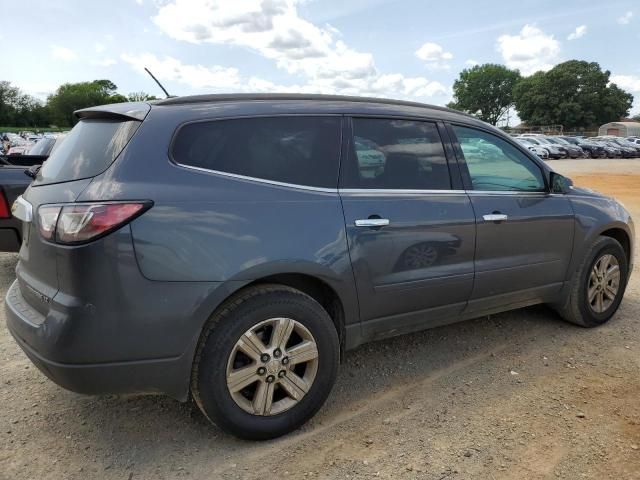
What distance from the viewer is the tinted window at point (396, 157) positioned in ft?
10.5

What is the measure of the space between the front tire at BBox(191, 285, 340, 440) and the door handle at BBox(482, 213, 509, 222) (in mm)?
1375

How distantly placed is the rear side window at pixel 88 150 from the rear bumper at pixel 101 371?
27.5 inches

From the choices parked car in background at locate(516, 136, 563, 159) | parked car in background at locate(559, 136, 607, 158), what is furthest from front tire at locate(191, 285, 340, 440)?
parked car in background at locate(559, 136, 607, 158)

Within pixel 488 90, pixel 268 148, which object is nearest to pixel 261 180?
pixel 268 148

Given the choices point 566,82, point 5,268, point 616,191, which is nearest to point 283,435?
point 5,268

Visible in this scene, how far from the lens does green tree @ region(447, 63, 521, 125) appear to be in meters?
112

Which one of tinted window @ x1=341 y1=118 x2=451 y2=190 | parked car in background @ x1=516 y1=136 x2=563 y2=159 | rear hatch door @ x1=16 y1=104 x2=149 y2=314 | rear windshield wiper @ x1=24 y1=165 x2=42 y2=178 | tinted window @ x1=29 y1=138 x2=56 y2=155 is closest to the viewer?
rear hatch door @ x1=16 y1=104 x2=149 y2=314

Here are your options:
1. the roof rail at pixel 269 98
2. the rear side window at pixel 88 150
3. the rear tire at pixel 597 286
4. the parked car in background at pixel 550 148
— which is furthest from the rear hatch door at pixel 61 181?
the parked car in background at pixel 550 148

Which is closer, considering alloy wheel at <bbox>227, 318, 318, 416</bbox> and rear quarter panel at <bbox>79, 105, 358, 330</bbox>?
rear quarter panel at <bbox>79, 105, 358, 330</bbox>

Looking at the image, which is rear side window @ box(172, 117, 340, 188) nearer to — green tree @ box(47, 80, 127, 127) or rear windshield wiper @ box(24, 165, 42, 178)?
rear windshield wiper @ box(24, 165, 42, 178)

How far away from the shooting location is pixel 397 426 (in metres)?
3.02

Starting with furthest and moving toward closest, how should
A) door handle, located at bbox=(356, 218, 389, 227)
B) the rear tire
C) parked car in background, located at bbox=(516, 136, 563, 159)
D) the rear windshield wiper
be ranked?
parked car in background, located at bbox=(516, 136, 563, 159) < the rear windshield wiper < the rear tire < door handle, located at bbox=(356, 218, 389, 227)

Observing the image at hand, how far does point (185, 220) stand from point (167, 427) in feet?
4.12

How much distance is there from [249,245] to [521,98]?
330 ft
